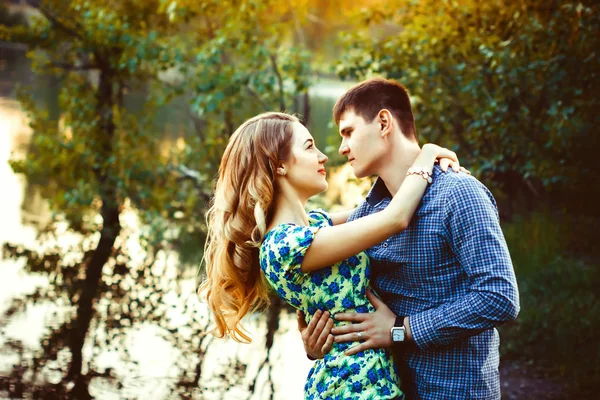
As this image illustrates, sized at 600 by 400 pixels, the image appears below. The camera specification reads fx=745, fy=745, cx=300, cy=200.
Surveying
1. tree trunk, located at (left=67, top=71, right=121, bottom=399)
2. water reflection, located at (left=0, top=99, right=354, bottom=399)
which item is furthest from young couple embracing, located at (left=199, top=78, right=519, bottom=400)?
tree trunk, located at (left=67, top=71, right=121, bottom=399)

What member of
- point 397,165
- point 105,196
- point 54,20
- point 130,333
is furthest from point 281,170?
point 54,20

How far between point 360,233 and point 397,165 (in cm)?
40

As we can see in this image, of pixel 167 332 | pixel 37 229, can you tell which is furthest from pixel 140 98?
pixel 167 332

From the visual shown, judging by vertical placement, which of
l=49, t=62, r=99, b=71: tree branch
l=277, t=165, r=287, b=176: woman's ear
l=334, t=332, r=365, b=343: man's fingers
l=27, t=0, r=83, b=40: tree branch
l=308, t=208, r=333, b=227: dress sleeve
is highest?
l=27, t=0, r=83, b=40: tree branch

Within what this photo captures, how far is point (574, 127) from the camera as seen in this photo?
5020mm

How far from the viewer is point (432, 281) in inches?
89.0

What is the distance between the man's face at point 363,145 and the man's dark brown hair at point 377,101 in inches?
0.9

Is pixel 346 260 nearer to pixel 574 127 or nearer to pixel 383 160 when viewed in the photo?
pixel 383 160

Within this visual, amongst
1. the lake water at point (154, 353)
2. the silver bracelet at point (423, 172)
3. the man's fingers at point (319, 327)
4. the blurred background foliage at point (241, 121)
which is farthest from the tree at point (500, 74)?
the man's fingers at point (319, 327)

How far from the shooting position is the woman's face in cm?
241

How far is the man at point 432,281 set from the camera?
2104mm

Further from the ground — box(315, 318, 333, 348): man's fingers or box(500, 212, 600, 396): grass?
box(315, 318, 333, 348): man's fingers

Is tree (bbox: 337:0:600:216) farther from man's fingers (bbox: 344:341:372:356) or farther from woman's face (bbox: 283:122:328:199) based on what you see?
man's fingers (bbox: 344:341:372:356)

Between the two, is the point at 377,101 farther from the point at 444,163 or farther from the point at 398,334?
the point at 398,334
